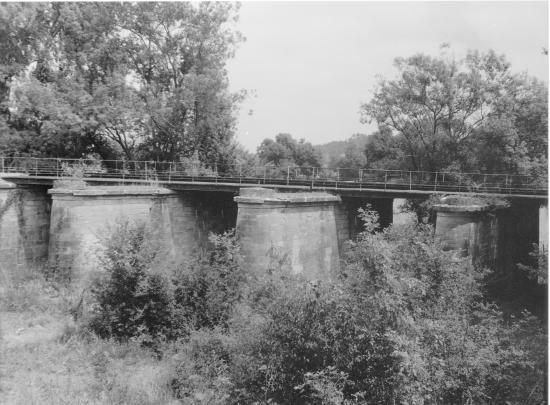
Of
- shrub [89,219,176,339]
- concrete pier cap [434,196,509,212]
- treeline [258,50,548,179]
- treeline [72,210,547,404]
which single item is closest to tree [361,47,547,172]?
treeline [258,50,548,179]

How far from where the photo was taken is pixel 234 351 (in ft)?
33.1

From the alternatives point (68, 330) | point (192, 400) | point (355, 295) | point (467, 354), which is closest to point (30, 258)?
point (68, 330)

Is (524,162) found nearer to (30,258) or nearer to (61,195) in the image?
(61,195)

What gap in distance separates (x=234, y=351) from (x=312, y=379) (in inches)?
106

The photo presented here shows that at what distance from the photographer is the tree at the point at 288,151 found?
5691cm

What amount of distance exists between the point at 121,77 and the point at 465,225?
20484mm

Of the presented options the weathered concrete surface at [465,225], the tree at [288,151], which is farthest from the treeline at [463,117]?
the tree at [288,151]

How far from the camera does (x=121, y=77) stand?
2647cm

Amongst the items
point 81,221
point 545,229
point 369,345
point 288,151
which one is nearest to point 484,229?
point 369,345

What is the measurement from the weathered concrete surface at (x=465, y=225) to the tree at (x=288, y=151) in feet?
138

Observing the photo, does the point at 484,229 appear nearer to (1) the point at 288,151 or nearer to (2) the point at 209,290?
(2) the point at 209,290

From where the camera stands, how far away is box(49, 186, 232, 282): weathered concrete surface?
16656 millimetres

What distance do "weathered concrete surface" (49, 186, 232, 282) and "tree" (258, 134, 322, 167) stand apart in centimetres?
3677

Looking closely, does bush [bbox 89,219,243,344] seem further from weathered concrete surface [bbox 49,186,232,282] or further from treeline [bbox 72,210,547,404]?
weathered concrete surface [bbox 49,186,232,282]
